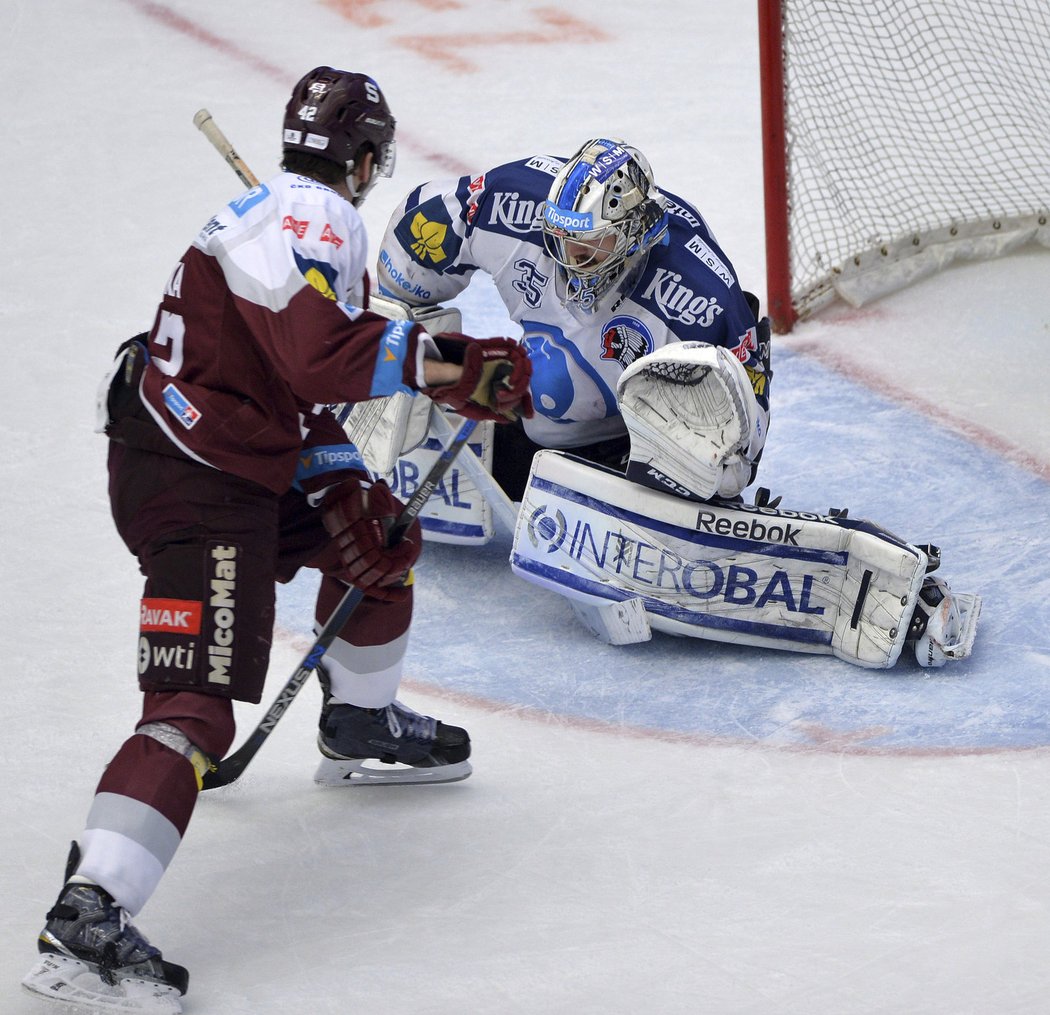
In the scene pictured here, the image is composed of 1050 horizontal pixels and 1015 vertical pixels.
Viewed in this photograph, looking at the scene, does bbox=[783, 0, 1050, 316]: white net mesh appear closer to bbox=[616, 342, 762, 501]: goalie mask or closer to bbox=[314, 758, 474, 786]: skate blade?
bbox=[616, 342, 762, 501]: goalie mask

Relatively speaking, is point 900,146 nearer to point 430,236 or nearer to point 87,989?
point 430,236

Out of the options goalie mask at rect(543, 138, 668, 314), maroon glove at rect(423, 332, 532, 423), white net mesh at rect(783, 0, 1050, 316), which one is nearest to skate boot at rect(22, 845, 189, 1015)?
maroon glove at rect(423, 332, 532, 423)

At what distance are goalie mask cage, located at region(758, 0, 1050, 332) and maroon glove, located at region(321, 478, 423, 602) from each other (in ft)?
8.01

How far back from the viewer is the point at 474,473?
363cm

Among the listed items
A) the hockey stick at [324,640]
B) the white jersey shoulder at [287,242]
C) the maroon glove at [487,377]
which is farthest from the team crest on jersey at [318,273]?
the hockey stick at [324,640]

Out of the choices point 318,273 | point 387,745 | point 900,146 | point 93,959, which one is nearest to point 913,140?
point 900,146

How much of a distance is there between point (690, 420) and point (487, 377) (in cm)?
94

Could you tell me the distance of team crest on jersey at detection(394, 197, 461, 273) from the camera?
3.73 meters

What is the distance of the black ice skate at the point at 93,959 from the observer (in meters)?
2.28

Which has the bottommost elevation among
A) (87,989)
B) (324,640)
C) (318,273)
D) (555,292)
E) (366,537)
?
(87,989)

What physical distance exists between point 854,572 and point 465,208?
1146mm

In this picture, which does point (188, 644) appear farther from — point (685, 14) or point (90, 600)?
point (685, 14)

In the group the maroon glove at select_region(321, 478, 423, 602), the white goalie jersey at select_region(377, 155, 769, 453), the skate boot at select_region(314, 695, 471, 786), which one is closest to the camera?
the maroon glove at select_region(321, 478, 423, 602)

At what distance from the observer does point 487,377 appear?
245cm
